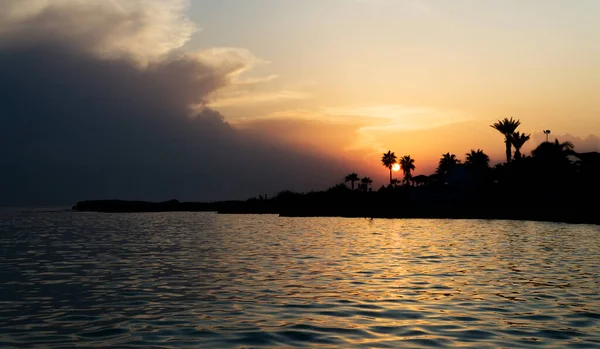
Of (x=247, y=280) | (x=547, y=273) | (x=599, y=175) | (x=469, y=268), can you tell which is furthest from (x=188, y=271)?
(x=599, y=175)

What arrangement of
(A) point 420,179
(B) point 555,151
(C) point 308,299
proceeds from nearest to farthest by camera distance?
(C) point 308,299 < (B) point 555,151 < (A) point 420,179

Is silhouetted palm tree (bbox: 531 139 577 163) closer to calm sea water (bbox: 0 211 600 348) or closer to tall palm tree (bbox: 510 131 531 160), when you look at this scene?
tall palm tree (bbox: 510 131 531 160)

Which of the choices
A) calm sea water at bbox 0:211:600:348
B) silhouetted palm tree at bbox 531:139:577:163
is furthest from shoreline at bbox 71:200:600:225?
calm sea water at bbox 0:211:600:348

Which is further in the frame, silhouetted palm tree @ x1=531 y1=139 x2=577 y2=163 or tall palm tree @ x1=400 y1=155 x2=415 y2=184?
tall palm tree @ x1=400 y1=155 x2=415 y2=184

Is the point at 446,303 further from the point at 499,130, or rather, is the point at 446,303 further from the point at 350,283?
the point at 499,130

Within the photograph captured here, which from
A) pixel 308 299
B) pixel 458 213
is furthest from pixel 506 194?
pixel 308 299

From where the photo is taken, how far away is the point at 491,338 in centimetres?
1209

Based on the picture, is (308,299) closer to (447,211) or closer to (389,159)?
(447,211)

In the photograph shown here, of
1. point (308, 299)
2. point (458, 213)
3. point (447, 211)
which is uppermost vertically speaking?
point (447, 211)

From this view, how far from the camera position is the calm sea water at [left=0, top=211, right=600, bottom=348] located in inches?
490

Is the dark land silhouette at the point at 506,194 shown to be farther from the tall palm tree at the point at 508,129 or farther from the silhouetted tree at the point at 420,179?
the silhouetted tree at the point at 420,179

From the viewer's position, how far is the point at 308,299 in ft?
57.5

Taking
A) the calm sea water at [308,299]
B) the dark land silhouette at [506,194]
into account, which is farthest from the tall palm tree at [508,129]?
the calm sea water at [308,299]

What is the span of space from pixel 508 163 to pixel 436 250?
2720 inches
